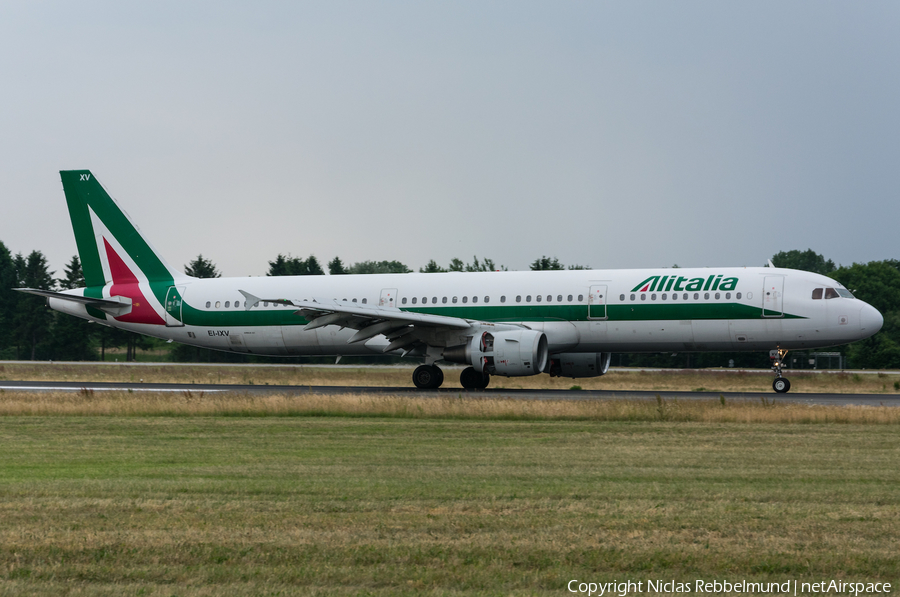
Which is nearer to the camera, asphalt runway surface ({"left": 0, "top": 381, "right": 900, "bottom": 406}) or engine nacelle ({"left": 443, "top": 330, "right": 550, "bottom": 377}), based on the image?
asphalt runway surface ({"left": 0, "top": 381, "right": 900, "bottom": 406})

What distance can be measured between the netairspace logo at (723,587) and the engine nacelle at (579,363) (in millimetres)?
24144

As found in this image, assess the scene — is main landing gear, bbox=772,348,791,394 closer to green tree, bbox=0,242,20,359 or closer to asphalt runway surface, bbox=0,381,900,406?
asphalt runway surface, bbox=0,381,900,406

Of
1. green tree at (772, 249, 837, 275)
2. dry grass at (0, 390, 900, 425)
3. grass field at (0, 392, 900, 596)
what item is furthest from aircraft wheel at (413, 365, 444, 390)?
green tree at (772, 249, 837, 275)

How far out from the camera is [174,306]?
33.9m

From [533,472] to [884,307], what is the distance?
77195mm

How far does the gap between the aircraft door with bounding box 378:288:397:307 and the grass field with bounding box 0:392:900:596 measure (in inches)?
536

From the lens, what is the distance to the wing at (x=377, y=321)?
92.6 feet

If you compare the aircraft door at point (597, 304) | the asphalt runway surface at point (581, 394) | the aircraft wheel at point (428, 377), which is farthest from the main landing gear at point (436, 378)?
the aircraft door at point (597, 304)

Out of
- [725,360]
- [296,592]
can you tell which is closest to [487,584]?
[296,592]

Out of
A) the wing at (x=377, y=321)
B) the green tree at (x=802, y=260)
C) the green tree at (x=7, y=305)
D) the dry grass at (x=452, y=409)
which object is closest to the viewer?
the dry grass at (x=452, y=409)

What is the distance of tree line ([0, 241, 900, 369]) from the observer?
65.6 meters

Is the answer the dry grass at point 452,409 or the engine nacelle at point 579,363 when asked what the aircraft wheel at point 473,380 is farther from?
the dry grass at point 452,409

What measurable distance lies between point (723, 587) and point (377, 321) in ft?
75.7

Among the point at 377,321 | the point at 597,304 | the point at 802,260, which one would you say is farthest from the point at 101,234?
the point at 802,260
